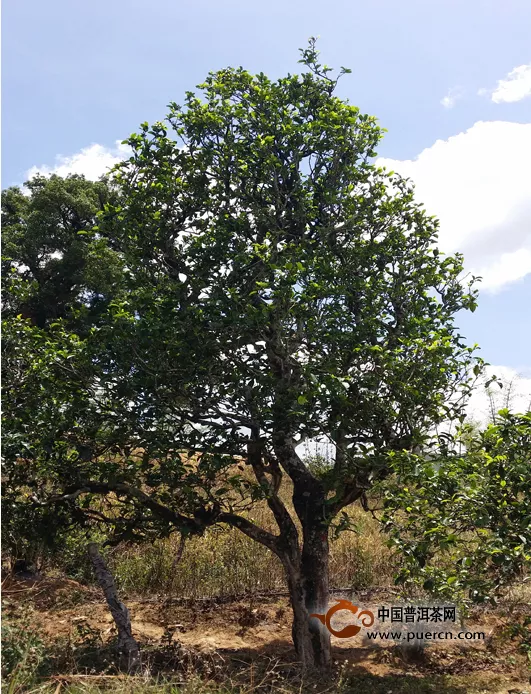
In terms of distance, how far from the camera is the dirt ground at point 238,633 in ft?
27.3

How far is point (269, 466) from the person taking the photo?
843 centimetres

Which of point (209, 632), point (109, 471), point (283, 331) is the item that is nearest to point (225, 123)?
point (283, 331)

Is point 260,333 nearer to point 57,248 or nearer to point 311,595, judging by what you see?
point 311,595

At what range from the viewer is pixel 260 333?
258 inches

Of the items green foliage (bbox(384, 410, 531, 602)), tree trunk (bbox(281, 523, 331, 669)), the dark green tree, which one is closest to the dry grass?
tree trunk (bbox(281, 523, 331, 669))

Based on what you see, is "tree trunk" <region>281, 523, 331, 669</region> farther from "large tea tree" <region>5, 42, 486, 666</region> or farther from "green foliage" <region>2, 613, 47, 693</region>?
"green foliage" <region>2, 613, 47, 693</region>

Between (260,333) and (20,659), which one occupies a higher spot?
(260,333)

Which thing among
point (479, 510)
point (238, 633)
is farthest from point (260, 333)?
point (238, 633)

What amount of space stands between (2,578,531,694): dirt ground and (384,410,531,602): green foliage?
9.59 ft

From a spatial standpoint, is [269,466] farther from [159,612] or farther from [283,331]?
[159,612]

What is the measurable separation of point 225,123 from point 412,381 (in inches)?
157

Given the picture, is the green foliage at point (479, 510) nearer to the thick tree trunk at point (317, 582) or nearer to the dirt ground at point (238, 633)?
the thick tree trunk at point (317, 582)

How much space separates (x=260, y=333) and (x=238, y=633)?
19.5 ft

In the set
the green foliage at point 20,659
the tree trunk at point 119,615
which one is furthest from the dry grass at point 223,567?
the green foliage at point 20,659
